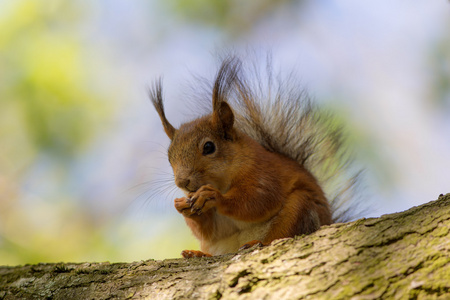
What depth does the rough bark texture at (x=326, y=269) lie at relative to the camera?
121 cm

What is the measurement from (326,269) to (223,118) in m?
1.24

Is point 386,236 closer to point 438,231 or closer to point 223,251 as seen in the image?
point 438,231

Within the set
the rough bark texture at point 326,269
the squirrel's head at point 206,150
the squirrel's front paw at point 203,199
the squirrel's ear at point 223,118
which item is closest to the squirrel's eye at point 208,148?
the squirrel's head at point 206,150

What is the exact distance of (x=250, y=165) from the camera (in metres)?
2.29

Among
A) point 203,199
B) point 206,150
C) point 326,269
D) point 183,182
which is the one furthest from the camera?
point 206,150

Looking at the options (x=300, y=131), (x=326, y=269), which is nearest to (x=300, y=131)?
(x=300, y=131)

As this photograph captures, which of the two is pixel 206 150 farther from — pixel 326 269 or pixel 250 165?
pixel 326 269

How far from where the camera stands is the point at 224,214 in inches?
84.1

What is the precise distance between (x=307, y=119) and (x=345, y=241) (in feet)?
4.72

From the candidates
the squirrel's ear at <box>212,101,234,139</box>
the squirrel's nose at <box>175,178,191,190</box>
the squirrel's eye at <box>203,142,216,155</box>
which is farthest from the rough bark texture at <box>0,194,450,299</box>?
the squirrel's ear at <box>212,101,234,139</box>

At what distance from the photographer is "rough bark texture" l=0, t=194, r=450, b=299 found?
3.99ft

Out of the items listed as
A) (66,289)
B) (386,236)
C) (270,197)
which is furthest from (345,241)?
(66,289)

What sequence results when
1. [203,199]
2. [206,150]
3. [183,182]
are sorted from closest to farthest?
1. [203,199]
2. [183,182]
3. [206,150]

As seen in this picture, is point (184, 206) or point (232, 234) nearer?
point (184, 206)
